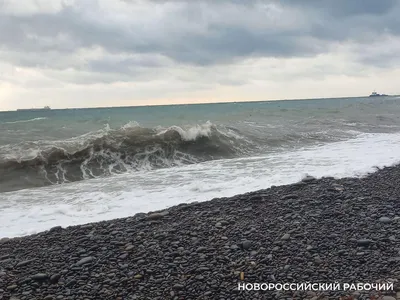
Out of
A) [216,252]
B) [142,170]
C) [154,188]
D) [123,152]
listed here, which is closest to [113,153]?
[123,152]

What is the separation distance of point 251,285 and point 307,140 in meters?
15.5

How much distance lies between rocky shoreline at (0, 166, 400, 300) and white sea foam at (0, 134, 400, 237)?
2.79 ft

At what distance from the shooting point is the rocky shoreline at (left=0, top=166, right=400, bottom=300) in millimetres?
3668

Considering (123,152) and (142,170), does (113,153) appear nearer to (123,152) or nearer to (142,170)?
(123,152)

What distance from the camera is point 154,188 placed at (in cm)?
846

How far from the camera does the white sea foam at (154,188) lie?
655 cm

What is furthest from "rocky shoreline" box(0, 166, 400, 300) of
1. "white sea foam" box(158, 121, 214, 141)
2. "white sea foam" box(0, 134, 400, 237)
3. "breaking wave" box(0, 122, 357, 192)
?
"white sea foam" box(158, 121, 214, 141)

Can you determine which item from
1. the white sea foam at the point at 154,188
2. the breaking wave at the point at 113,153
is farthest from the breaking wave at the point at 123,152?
the white sea foam at the point at 154,188

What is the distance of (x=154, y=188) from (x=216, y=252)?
14.0 ft

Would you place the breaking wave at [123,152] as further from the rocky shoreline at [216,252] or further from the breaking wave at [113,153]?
the rocky shoreline at [216,252]

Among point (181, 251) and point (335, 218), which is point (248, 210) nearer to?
point (335, 218)

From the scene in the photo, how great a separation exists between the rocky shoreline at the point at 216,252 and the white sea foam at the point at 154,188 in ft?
2.79

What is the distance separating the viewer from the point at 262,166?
10781 millimetres

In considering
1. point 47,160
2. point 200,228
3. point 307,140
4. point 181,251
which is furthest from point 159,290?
point 307,140
